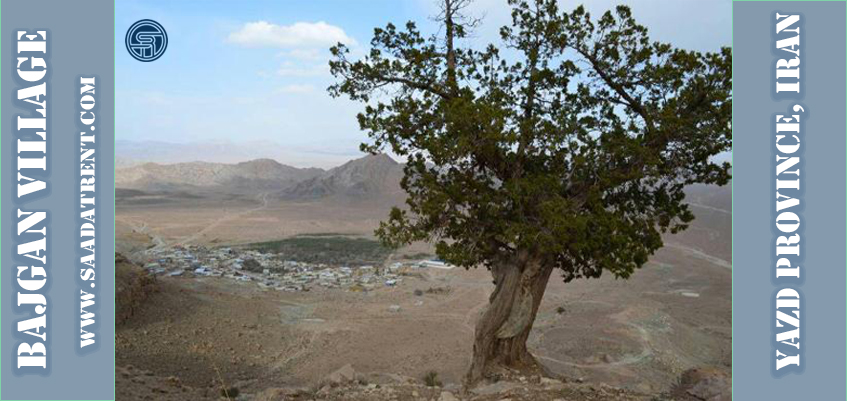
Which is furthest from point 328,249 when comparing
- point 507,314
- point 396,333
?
point 507,314

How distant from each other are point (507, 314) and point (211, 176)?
126 metres

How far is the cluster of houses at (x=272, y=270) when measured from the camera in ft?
104

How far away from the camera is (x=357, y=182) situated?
93250 mm

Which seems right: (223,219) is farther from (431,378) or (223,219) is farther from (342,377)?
(342,377)

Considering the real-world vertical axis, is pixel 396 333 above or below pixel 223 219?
below

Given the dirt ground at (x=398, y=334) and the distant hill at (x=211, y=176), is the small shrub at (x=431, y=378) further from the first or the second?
→ the distant hill at (x=211, y=176)

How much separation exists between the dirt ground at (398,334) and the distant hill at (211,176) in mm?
93986

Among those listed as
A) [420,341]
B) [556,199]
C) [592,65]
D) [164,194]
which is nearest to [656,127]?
[592,65]

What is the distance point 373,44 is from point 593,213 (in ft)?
16.9

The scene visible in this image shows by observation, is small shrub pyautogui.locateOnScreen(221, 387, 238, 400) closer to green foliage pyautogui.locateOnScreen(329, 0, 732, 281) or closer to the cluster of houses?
green foliage pyautogui.locateOnScreen(329, 0, 732, 281)

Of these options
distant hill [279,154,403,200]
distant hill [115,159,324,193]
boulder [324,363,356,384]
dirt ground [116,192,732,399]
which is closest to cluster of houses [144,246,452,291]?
dirt ground [116,192,732,399]

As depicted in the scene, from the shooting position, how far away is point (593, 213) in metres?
11.3

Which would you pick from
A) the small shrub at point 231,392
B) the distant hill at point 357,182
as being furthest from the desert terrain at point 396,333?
the distant hill at point 357,182

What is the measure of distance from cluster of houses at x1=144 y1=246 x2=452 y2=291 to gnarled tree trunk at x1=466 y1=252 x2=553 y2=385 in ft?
62.4
